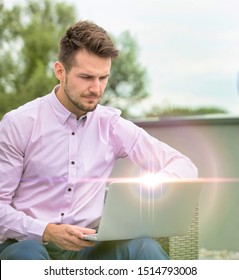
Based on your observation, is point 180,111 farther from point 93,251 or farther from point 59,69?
point 93,251

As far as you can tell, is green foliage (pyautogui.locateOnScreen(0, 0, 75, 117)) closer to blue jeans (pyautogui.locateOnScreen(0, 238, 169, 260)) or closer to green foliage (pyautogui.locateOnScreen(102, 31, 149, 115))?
green foliage (pyautogui.locateOnScreen(102, 31, 149, 115))

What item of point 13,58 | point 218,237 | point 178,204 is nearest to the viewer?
point 178,204

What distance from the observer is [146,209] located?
190 cm

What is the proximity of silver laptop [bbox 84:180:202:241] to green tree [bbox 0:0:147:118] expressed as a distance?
726 inches

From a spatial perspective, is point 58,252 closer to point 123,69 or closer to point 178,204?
point 178,204

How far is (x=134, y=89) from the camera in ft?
75.5

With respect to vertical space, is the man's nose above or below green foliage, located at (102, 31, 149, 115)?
below

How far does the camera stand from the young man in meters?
1.95

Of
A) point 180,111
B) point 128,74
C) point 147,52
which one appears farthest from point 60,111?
point 128,74

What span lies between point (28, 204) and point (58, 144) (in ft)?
0.68

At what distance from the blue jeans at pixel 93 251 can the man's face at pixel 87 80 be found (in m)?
0.42

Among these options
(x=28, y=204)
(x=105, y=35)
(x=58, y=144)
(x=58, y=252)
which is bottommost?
(x=58, y=252)

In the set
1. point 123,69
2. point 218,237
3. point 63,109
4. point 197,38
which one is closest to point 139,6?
point 197,38

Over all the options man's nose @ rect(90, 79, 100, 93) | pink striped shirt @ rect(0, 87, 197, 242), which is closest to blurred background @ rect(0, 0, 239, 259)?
pink striped shirt @ rect(0, 87, 197, 242)
